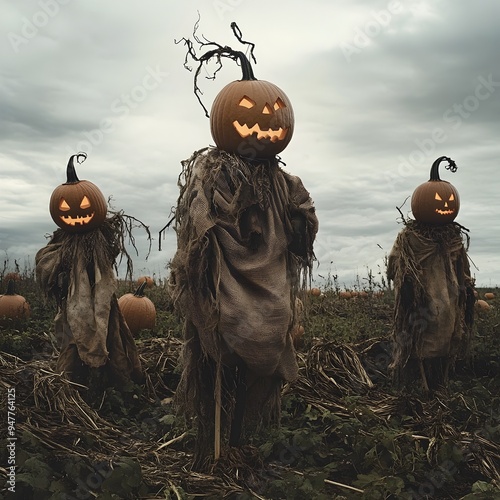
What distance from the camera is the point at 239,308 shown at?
13.8 ft

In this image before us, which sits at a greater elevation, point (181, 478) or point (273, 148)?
point (273, 148)

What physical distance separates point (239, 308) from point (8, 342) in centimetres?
478

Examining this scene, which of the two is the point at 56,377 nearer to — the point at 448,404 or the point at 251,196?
the point at 251,196

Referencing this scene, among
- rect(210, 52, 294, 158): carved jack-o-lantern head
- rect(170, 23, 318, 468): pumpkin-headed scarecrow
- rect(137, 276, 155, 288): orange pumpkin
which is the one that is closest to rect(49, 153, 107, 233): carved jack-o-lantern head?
rect(170, 23, 318, 468): pumpkin-headed scarecrow

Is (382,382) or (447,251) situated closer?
(447,251)

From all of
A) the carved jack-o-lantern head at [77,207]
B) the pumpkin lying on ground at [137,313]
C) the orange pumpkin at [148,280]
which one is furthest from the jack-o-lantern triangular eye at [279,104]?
the orange pumpkin at [148,280]

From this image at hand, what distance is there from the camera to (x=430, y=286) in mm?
6754

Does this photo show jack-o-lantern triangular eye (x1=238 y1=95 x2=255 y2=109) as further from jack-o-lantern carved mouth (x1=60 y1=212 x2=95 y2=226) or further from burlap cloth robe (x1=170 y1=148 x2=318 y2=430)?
jack-o-lantern carved mouth (x1=60 y1=212 x2=95 y2=226)

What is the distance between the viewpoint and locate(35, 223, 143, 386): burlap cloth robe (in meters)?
6.27

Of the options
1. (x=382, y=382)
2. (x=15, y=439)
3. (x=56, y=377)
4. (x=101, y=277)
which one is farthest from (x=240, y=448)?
(x=382, y=382)

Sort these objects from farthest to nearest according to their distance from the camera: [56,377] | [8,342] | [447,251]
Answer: [8,342] → [447,251] → [56,377]

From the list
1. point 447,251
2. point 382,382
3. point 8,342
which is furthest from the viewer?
point 8,342

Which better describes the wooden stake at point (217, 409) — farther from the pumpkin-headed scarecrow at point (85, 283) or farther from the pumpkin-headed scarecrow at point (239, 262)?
the pumpkin-headed scarecrow at point (85, 283)

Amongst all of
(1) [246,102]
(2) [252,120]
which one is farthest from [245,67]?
(2) [252,120]
